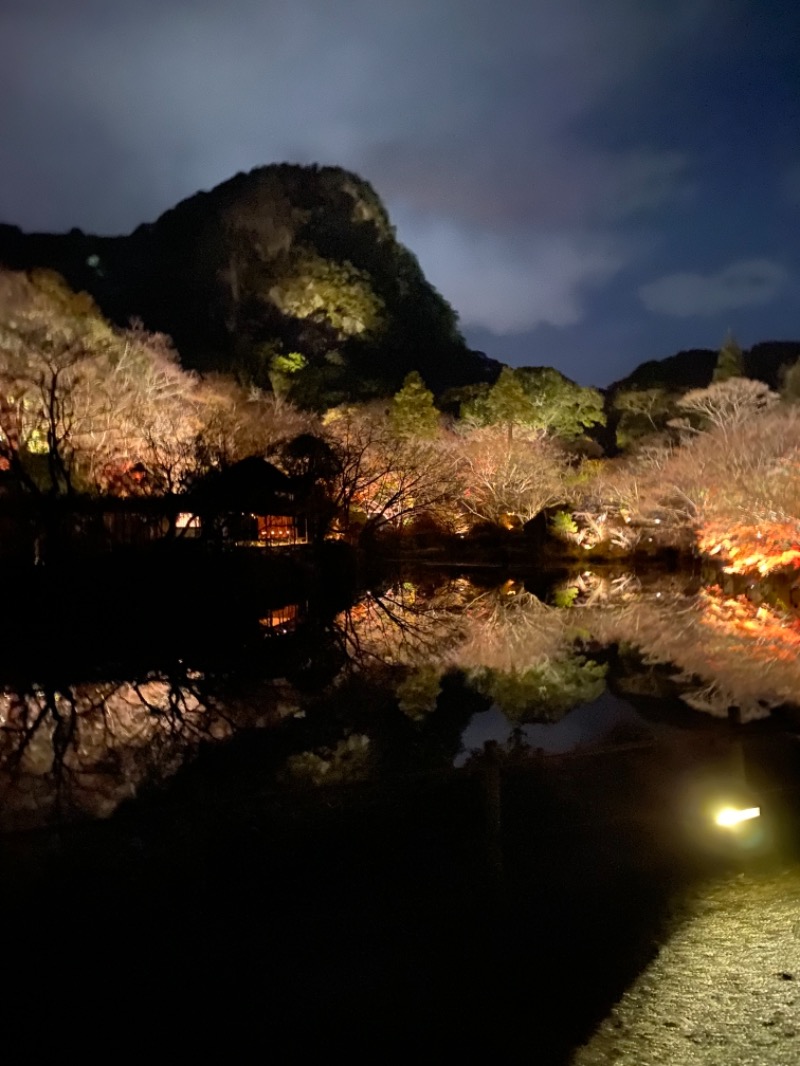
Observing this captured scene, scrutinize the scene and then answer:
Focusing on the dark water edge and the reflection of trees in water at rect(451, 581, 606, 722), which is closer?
the dark water edge

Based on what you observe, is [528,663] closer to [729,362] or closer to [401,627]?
[401,627]

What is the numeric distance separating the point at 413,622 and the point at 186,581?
21.7 ft

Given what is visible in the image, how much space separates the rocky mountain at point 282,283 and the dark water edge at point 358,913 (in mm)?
34114

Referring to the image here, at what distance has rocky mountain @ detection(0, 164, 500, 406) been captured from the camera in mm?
41562

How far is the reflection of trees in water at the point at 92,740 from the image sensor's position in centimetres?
568

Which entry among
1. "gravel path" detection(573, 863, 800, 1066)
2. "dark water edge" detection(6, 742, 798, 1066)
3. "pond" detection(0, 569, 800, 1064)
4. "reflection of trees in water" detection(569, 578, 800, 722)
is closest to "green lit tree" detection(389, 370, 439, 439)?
"reflection of trees in water" detection(569, 578, 800, 722)

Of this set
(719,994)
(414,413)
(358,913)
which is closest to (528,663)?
(358,913)

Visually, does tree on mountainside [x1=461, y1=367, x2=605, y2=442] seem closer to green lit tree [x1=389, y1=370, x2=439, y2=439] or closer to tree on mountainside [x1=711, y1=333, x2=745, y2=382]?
green lit tree [x1=389, y1=370, x2=439, y2=439]

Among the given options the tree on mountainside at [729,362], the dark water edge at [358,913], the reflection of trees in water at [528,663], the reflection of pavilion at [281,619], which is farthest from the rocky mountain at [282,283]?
the dark water edge at [358,913]

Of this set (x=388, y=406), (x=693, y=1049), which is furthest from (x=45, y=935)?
(x=388, y=406)

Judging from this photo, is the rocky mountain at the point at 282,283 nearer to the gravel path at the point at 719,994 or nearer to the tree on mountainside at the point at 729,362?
the tree on mountainside at the point at 729,362

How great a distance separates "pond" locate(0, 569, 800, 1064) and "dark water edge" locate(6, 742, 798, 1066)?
16 millimetres

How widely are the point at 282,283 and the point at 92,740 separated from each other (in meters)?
40.4

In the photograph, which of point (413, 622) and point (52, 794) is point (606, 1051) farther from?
point (413, 622)
